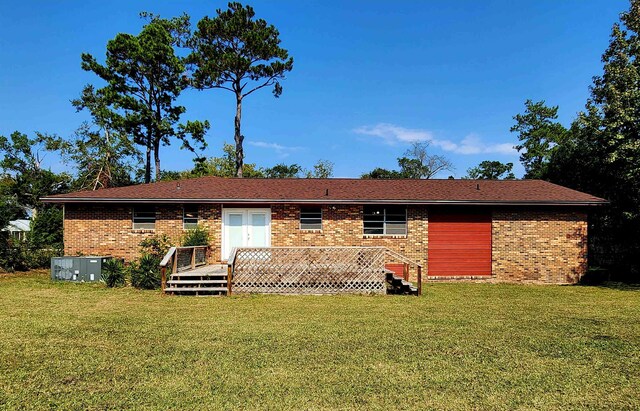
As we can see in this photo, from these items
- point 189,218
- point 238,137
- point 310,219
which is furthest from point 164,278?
point 238,137

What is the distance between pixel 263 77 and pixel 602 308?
930 inches

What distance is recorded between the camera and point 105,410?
3.77m

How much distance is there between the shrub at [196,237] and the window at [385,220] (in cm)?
576

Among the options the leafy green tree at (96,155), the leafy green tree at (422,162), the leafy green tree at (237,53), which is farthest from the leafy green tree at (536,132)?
the leafy green tree at (96,155)

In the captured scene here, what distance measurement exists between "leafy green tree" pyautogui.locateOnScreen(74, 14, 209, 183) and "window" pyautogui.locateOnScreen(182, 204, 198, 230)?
551 inches

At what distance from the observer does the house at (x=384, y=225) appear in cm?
1430

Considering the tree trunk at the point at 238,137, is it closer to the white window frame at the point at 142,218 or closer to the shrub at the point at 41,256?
the shrub at the point at 41,256

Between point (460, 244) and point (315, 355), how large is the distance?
10.8m

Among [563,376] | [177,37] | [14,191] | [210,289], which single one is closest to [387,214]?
[210,289]

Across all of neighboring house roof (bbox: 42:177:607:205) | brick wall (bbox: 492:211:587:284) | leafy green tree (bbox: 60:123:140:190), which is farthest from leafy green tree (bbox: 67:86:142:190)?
brick wall (bbox: 492:211:587:284)

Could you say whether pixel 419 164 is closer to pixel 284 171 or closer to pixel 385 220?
pixel 284 171

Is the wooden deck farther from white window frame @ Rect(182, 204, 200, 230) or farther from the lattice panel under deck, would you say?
white window frame @ Rect(182, 204, 200, 230)

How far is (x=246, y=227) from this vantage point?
14.6 metres

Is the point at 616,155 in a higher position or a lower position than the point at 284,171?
lower
